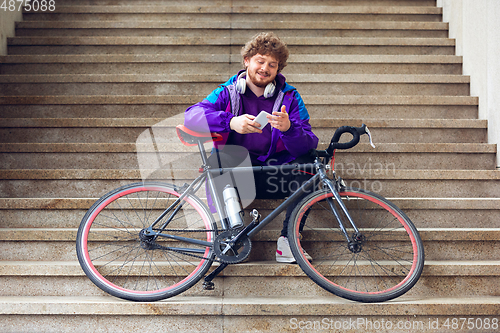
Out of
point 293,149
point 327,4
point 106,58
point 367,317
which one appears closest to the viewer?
point 367,317

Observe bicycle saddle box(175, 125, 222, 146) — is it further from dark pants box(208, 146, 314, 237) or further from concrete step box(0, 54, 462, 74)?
concrete step box(0, 54, 462, 74)

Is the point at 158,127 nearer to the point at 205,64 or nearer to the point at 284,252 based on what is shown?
the point at 205,64

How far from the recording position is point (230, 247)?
172 cm

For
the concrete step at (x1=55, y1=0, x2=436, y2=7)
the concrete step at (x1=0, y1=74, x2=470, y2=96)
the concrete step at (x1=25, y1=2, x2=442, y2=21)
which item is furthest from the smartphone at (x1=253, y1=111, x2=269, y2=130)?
the concrete step at (x1=55, y1=0, x2=436, y2=7)

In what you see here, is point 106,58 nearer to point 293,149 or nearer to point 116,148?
point 116,148

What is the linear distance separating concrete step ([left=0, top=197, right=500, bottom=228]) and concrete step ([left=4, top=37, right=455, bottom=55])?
1.58m

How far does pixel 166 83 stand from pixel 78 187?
1072mm

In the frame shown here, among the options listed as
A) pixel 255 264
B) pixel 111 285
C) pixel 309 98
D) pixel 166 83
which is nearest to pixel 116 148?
pixel 166 83

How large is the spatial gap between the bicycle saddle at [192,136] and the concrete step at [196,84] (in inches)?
44.1

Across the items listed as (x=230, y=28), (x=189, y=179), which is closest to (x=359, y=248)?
(x=189, y=179)

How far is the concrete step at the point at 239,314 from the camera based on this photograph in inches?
66.6

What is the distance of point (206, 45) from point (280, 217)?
5.95 feet

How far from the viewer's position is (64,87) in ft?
9.30

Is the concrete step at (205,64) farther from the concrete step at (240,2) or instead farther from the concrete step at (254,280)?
the concrete step at (254,280)
